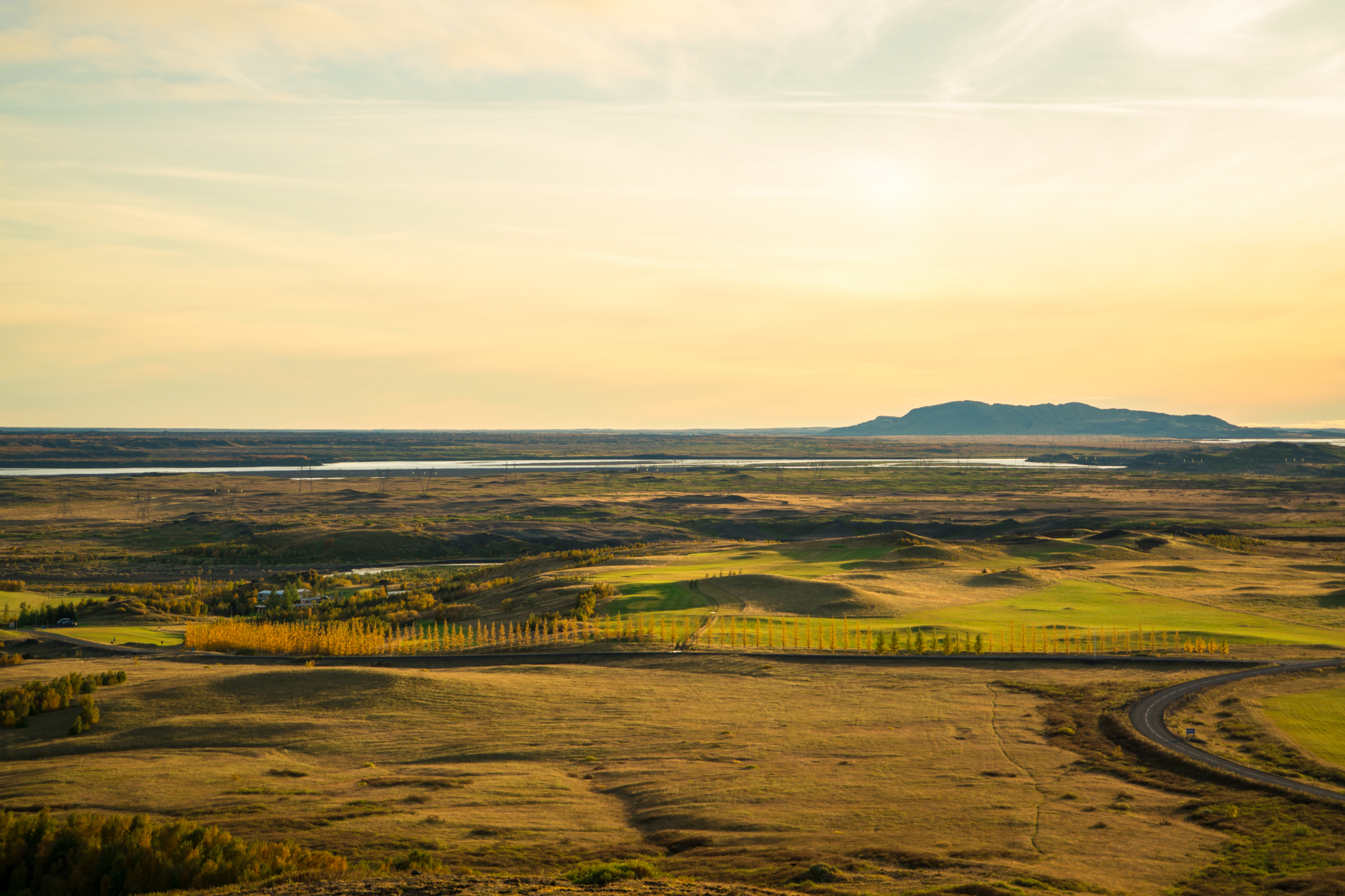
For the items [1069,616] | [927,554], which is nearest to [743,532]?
[927,554]

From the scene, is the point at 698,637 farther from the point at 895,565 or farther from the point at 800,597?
the point at 895,565

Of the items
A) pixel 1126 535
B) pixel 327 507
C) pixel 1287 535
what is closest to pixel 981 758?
pixel 1126 535

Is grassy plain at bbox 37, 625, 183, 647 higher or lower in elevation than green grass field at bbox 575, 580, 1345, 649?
lower

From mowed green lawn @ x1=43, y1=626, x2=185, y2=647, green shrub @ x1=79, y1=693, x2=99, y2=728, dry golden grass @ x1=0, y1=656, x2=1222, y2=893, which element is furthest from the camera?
mowed green lawn @ x1=43, y1=626, x2=185, y2=647

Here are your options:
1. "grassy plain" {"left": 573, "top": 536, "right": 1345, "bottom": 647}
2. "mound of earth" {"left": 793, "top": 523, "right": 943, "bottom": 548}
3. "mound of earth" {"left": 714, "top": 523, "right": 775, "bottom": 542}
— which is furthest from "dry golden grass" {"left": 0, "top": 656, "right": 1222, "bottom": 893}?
"mound of earth" {"left": 714, "top": 523, "right": 775, "bottom": 542}

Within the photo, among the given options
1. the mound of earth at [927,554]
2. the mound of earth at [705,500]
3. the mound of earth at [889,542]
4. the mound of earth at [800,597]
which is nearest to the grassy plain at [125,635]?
the mound of earth at [800,597]

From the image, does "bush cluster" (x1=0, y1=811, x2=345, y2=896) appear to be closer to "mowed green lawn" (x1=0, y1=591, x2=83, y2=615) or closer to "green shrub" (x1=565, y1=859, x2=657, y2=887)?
"green shrub" (x1=565, y1=859, x2=657, y2=887)

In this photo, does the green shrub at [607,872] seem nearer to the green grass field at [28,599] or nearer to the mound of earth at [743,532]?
the green grass field at [28,599]
